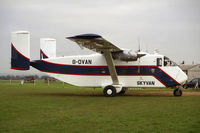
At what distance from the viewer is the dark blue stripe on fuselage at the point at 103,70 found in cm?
1750

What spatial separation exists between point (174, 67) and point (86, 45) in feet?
22.8

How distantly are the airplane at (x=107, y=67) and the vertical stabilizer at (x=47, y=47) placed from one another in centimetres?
261

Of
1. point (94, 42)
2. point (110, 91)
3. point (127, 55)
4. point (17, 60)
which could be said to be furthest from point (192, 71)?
point (17, 60)

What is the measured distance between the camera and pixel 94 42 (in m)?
15.7

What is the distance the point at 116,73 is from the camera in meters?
18.1

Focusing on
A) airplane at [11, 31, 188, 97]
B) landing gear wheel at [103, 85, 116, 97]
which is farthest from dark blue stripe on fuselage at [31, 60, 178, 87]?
landing gear wheel at [103, 85, 116, 97]

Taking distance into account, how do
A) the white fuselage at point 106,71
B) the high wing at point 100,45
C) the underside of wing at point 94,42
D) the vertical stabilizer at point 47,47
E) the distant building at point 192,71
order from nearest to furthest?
the underside of wing at point 94,42 < the high wing at point 100,45 < the white fuselage at point 106,71 < the vertical stabilizer at point 47,47 < the distant building at point 192,71

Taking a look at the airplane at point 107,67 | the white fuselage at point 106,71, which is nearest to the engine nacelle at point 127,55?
the airplane at point 107,67

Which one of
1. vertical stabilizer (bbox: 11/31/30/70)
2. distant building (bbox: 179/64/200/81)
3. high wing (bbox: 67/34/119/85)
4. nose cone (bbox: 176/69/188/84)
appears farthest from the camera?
distant building (bbox: 179/64/200/81)

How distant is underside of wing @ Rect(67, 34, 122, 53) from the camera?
46.8ft

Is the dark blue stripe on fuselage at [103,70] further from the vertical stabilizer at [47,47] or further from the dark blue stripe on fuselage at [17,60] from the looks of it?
the vertical stabilizer at [47,47]

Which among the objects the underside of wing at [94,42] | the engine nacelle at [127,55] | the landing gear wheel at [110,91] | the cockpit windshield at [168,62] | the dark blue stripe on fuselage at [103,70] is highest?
the underside of wing at [94,42]

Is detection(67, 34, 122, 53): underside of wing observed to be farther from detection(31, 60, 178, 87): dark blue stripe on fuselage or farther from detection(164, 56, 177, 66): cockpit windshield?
detection(164, 56, 177, 66): cockpit windshield

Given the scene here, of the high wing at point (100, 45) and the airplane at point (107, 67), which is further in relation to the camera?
the airplane at point (107, 67)
